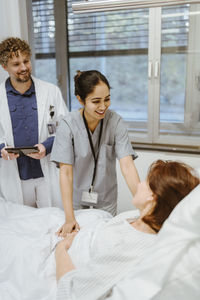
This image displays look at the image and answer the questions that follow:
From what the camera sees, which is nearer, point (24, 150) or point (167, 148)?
point (24, 150)

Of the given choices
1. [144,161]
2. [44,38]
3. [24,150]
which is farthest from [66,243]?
[44,38]

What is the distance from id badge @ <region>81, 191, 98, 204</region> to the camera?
1.74 metres

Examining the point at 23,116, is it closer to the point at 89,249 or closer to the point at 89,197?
the point at 89,197

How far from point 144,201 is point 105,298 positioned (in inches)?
13.5

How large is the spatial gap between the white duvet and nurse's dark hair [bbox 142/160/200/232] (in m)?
0.35

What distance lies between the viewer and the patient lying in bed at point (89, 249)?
1.00 metres

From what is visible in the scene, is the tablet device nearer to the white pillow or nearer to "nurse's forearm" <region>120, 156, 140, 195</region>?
"nurse's forearm" <region>120, 156, 140, 195</region>

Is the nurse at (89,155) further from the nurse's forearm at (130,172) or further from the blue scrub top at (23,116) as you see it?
the blue scrub top at (23,116)

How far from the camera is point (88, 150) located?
1.71 metres

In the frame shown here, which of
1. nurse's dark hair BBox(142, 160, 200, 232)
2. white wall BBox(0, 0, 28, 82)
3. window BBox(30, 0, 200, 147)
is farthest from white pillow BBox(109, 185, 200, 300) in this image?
white wall BBox(0, 0, 28, 82)

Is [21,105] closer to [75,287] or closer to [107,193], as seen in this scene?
[107,193]

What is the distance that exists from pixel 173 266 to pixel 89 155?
3.11ft

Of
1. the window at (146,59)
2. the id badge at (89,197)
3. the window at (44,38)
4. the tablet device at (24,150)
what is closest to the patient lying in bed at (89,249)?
the id badge at (89,197)

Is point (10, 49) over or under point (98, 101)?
over
